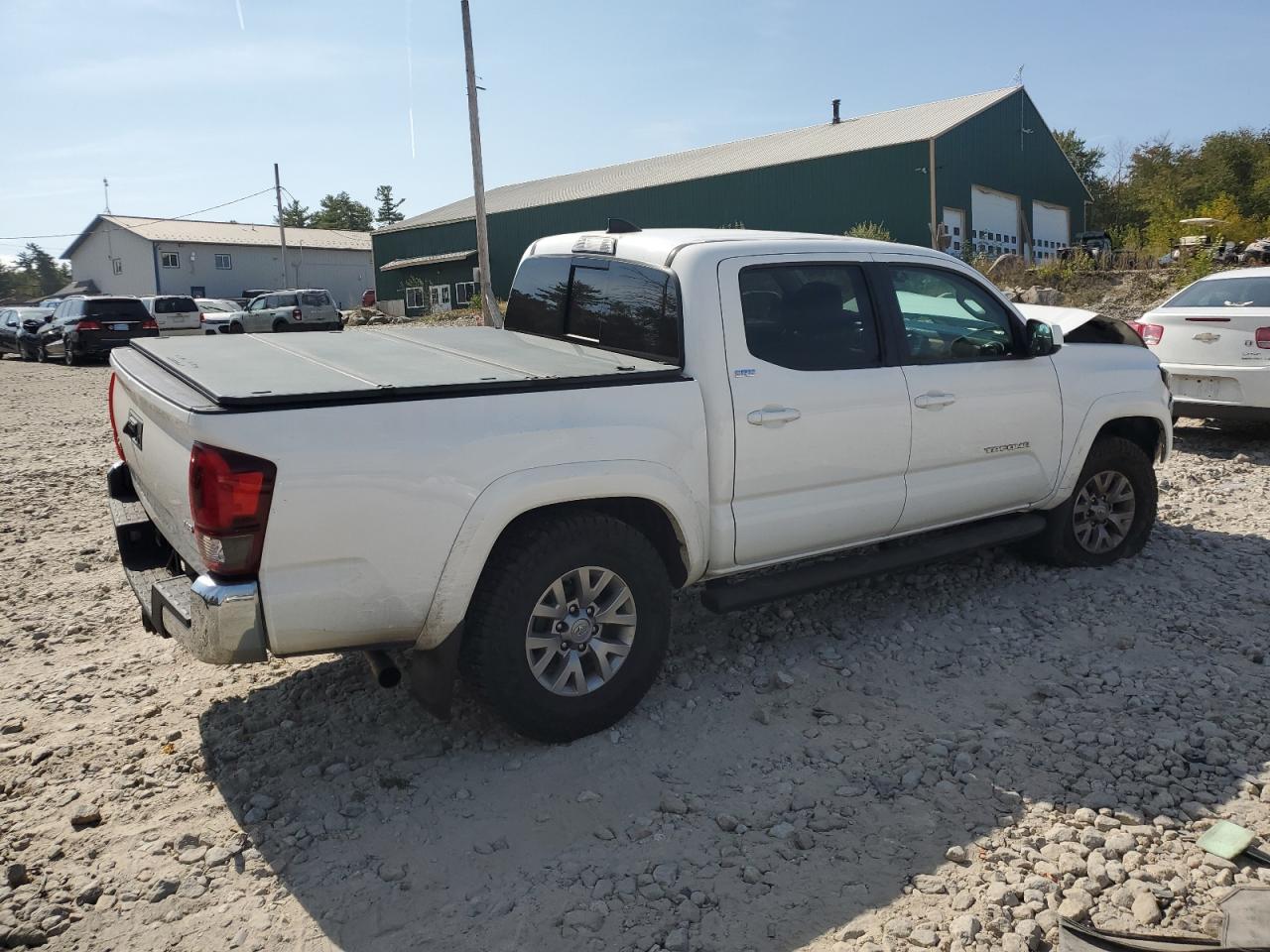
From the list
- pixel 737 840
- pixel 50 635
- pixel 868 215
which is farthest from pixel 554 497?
pixel 868 215

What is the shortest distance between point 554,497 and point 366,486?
717 mm

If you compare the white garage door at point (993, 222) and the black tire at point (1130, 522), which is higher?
the white garage door at point (993, 222)

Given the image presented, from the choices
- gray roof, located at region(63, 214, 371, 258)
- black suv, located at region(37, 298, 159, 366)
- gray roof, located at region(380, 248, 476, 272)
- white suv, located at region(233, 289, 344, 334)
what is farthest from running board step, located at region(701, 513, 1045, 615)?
gray roof, located at region(63, 214, 371, 258)

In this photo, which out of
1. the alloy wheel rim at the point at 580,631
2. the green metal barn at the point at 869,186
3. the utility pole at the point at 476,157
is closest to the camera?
the alloy wheel rim at the point at 580,631

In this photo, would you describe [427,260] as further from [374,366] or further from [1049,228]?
[374,366]

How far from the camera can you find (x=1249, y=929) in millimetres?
2777

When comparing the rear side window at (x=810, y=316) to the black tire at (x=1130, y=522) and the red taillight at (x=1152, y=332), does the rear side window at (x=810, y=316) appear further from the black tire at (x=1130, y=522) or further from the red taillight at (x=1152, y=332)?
the red taillight at (x=1152, y=332)

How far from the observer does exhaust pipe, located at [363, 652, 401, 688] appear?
11.8 feet

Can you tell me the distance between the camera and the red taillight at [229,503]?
3.15 meters

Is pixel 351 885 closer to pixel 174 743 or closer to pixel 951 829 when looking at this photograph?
pixel 174 743

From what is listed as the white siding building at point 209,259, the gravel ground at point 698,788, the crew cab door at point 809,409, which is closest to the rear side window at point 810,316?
the crew cab door at point 809,409

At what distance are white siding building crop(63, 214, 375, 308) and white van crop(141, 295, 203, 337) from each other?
24074 mm

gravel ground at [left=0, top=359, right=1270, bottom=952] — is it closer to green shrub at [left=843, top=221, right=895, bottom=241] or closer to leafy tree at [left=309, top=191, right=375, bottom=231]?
green shrub at [left=843, top=221, right=895, bottom=241]

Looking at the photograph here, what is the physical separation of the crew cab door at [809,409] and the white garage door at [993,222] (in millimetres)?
27081
